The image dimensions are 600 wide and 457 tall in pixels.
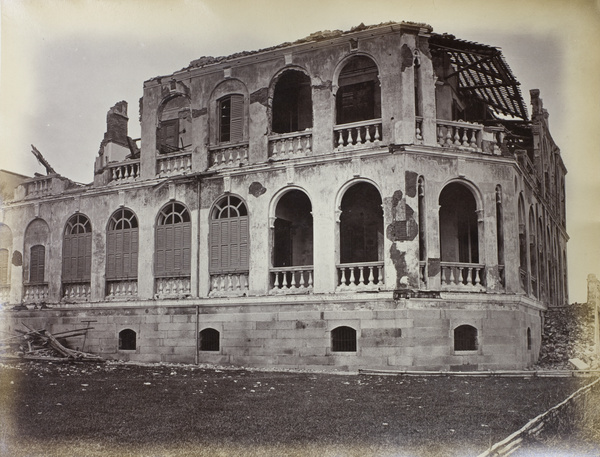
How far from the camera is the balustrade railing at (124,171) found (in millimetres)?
21328

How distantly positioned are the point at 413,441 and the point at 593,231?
193 inches

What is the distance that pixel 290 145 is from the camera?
19.2 m

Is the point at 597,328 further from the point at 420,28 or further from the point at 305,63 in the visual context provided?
the point at 305,63

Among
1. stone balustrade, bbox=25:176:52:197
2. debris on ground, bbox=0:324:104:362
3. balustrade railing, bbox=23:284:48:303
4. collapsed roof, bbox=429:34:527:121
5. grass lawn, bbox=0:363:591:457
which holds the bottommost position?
grass lawn, bbox=0:363:591:457

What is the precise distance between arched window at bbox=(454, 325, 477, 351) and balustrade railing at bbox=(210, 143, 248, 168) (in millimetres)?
7590

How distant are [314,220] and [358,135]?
258cm

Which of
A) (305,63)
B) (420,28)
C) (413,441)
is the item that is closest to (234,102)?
(305,63)

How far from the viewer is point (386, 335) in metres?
17.0

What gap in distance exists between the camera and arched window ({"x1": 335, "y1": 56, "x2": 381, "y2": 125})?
20266 millimetres

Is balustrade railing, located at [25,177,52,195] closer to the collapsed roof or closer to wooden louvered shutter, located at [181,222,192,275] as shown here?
wooden louvered shutter, located at [181,222,192,275]

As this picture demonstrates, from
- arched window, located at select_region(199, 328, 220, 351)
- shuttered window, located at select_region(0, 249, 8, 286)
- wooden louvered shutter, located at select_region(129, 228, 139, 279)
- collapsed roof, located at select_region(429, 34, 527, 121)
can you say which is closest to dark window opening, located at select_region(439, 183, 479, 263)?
collapsed roof, located at select_region(429, 34, 527, 121)

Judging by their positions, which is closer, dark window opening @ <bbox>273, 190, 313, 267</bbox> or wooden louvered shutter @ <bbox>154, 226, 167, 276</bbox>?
dark window opening @ <bbox>273, 190, 313, 267</bbox>

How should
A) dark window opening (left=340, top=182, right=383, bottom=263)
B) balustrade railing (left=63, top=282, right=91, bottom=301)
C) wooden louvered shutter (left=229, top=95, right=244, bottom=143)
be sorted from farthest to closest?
balustrade railing (left=63, top=282, right=91, bottom=301)
wooden louvered shutter (left=229, top=95, right=244, bottom=143)
dark window opening (left=340, top=182, right=383, bottom=263)

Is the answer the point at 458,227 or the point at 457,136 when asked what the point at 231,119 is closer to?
the point at 457,136
